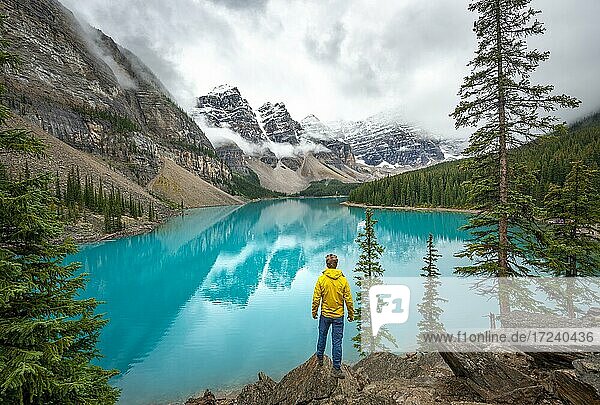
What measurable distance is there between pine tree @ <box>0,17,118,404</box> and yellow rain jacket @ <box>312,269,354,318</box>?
497cm

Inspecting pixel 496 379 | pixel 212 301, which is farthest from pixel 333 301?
pixel 212 301

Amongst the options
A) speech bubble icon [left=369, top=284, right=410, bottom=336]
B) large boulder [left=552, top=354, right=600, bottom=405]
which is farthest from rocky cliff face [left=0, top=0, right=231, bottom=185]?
large boulder [left=552, top=354, right=600, bottom=405]

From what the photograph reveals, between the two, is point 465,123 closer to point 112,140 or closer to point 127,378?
point 127,378

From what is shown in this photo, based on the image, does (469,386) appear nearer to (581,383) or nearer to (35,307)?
(581,383)

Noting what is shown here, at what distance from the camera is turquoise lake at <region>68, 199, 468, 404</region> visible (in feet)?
66.1

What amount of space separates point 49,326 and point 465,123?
13.4 m

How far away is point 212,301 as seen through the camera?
34688 mm

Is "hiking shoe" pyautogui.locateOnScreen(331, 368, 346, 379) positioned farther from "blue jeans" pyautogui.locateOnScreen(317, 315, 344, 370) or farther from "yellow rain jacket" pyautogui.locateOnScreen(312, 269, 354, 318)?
"yellow rain jacket" pyautogui.locateOnScreen(312, 269, 354, 318)

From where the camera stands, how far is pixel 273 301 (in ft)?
112

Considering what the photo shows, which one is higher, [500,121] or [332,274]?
[500,121]

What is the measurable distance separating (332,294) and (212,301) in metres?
28.6

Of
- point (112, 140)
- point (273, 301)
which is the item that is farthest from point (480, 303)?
point (112, 140)

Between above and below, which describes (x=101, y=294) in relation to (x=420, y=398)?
below

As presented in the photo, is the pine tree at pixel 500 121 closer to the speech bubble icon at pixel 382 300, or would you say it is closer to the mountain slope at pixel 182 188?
the speech bubble icon at pixel 382 300
